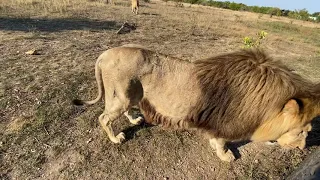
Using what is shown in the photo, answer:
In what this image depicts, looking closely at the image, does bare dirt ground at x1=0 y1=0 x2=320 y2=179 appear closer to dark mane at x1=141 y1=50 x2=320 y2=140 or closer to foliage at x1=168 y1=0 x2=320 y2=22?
dark mane at x1=141 y1=50 x2=320 y2=140

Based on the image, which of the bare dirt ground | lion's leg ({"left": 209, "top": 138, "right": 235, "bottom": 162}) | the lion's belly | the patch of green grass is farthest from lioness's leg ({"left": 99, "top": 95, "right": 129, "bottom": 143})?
the patch of green grass

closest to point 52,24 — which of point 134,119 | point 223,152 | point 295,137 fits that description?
point 134,119

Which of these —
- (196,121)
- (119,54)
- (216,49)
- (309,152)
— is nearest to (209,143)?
(196,121)

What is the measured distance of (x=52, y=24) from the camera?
1122 centimetres

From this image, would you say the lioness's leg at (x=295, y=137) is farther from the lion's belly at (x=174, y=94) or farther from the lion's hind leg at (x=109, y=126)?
the lion's hind leg at (x=109, y=126)

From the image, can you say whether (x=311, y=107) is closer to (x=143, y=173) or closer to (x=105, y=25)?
(x=143, y=173)

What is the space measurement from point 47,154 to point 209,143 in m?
2.22

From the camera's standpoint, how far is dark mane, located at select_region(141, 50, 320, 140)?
3.92 m

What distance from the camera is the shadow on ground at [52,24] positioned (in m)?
10.3

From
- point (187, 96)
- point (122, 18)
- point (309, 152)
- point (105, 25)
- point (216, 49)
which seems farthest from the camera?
point (122, 18)

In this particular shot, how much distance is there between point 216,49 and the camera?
9828 mm

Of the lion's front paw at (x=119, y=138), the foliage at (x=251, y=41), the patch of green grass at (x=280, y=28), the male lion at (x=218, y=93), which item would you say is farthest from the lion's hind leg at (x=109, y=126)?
the patch of green grass at (x=280, y=28)

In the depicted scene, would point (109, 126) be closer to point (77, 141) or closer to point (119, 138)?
point (119, 138)

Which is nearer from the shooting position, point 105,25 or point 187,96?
point 187,96
